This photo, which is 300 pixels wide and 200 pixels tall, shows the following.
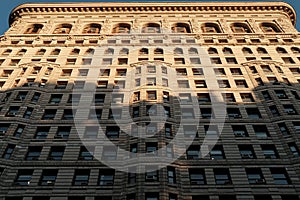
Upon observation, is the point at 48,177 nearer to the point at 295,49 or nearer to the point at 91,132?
the point at 91,132

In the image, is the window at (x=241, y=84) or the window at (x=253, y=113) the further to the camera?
the window at (x=241, y=84)

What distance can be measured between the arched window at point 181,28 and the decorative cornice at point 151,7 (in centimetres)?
444

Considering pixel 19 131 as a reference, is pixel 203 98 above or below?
above

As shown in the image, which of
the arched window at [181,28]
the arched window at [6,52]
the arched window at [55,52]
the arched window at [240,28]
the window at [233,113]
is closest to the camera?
the window at [233,113]

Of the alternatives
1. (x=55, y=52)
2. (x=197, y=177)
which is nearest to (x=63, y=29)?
(x=55, y=52)

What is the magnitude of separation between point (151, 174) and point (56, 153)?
30.8 ft

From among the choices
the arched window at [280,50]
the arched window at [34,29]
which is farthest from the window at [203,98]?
the arched window at [34,29]

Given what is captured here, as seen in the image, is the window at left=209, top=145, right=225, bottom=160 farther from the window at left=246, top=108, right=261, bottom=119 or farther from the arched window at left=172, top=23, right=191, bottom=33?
the arched window at left=172, top=23, right=191, bottom=33

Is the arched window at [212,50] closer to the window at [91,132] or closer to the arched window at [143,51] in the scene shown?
the arched window at [143,51]

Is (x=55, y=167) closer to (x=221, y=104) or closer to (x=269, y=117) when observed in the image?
(x=221, y=104)

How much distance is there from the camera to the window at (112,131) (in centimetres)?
3797

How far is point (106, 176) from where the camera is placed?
3362 centimetres

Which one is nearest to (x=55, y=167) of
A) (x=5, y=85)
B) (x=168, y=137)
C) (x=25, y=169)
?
(x=25, y=169)

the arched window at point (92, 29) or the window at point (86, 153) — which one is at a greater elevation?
the arched window at point (92, 29)
